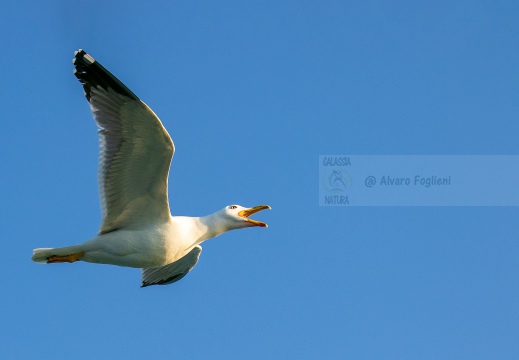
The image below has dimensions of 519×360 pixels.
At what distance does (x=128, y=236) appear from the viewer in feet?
45.8

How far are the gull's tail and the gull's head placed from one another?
2.66m

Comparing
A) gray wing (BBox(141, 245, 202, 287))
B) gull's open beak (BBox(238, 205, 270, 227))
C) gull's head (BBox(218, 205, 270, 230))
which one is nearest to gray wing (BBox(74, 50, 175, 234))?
gull's head (BBox(218, 205, 270, 230))

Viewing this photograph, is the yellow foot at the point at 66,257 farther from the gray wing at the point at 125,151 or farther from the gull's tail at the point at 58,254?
the gray wing at the point at 125,151

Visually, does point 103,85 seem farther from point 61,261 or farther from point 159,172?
point 61,261

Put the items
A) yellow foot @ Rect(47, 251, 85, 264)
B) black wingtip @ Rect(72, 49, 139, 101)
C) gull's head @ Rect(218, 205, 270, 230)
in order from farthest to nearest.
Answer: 1. gull's head @ Rect(218, 205, 270, 230)
2. yellow foot @ Rect(47, 251, 85, 264)
3. black wingtip @ Rect(72, 49, 139, 101)

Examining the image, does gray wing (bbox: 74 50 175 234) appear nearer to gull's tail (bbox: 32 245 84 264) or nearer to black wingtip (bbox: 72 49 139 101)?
black wingtip (bbox: 72 49 139 101)

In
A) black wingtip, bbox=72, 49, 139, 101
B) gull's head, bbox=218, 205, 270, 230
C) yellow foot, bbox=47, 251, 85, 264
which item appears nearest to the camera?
black wingtip, bbox=72, 49, 139, 101

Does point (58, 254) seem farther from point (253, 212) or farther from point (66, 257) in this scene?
point (253, 212)

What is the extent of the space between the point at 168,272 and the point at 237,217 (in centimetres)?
231

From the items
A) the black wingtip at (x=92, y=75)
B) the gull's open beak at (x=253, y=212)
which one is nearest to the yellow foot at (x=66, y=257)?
the black wingtip at (x=92, y=75)

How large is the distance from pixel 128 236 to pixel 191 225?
116 centimetres

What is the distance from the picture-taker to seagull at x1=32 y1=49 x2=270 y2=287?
511 inches

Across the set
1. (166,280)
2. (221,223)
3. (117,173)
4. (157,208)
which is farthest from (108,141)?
(166,280)

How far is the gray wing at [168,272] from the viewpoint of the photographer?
16.5 m
